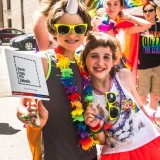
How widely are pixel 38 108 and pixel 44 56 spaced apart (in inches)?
14.0

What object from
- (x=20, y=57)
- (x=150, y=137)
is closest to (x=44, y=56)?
(x=20, y=57)

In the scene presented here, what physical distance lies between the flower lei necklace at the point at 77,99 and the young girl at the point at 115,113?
0.19ft

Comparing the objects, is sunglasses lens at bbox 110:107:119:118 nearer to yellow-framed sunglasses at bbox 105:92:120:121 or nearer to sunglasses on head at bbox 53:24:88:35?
yellow-framed sunglasses at bbox 105:92:120:121

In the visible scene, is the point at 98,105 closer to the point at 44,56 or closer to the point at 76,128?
the point at 76,128

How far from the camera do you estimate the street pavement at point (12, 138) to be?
3.60m

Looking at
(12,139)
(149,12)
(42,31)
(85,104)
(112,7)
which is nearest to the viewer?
(85,104)

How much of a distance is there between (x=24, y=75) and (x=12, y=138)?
2722 mm

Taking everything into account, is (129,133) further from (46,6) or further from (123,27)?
(123,27)

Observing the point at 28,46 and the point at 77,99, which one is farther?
the point at 28,46

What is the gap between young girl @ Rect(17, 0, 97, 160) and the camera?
71.7 inches

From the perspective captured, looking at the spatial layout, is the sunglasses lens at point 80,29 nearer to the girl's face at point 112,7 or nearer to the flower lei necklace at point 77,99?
the flower lei necklace at point 77,99

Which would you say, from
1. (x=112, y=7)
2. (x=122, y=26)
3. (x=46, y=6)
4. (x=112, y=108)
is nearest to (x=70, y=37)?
(x=112, y=108)

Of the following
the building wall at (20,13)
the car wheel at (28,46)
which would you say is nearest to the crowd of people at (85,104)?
the car wheel at (28,46)

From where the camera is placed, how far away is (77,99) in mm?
1875
